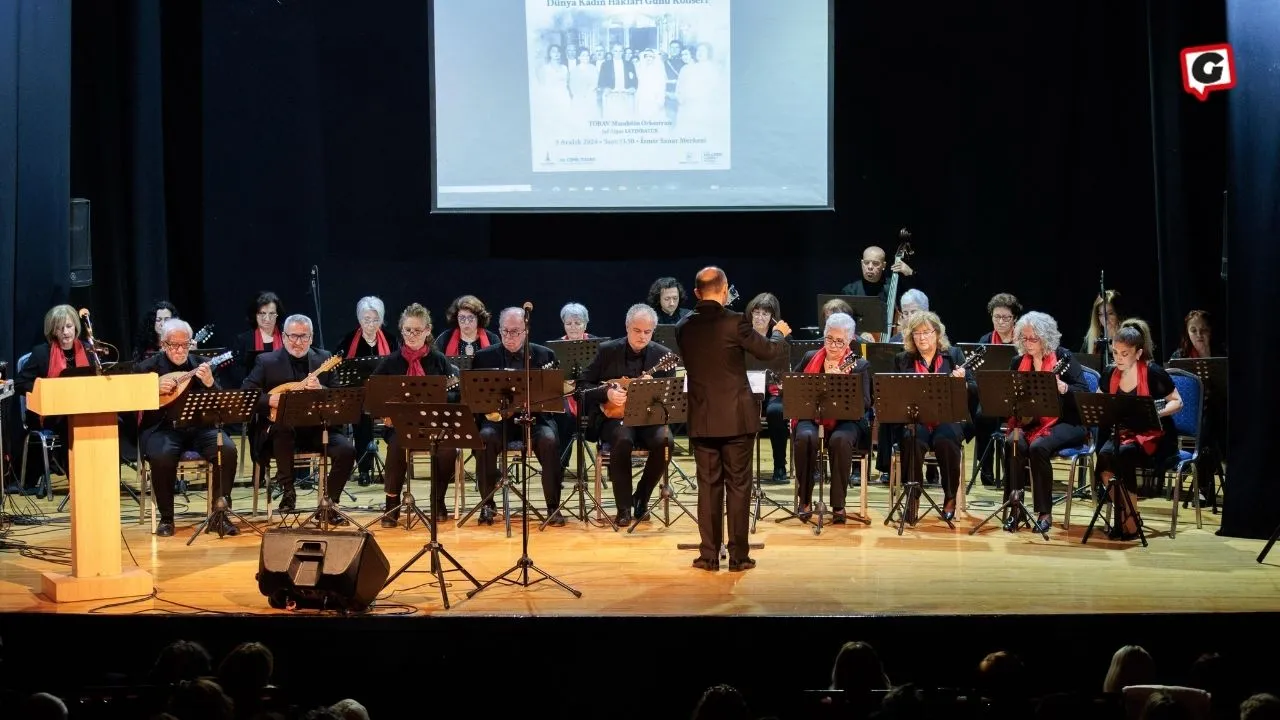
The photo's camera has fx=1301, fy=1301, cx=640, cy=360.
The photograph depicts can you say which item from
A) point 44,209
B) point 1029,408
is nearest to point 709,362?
point 1029,408

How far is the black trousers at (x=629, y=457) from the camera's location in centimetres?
830

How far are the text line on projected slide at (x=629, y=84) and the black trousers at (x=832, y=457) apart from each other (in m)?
4.03

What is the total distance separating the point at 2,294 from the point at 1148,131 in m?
9.59

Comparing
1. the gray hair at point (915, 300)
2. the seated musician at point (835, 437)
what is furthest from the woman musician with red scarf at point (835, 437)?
the gray hair at point (915, 300)

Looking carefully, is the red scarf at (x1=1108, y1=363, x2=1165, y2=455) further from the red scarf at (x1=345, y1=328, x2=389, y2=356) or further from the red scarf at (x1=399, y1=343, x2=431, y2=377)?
the red scarf at (x1=345, y1=328, x2=389, y2=356)

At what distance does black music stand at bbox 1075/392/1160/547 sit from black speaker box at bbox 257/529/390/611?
420cm

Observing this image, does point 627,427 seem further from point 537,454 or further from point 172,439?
point 172,439

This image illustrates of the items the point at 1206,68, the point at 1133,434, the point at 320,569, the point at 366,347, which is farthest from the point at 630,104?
the point at 320,569

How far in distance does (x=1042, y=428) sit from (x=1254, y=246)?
66.1 inches

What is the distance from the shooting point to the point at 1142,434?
7.86m

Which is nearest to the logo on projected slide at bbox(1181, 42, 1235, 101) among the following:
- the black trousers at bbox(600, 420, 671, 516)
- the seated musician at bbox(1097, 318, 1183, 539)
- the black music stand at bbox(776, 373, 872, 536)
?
the seated musician at bbox(1097, 318, 1183, 539)

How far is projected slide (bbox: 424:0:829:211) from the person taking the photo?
38.4 feet

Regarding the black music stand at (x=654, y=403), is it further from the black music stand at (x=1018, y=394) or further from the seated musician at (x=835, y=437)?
the black music stand at (x=1018, y=394)

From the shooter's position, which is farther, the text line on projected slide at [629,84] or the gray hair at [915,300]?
the text line on projected slide at [629,84]
